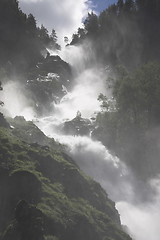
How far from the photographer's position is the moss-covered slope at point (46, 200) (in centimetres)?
1534

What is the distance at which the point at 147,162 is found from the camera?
52.9m

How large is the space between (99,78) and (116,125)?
1563 inches

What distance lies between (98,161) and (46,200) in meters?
31.1

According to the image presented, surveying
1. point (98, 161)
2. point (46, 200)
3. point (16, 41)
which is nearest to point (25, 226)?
point (46, 200)

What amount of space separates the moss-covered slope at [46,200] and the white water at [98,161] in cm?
1005

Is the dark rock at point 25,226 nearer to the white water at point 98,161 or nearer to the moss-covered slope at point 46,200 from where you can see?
the moss-covered slope at point 46,200

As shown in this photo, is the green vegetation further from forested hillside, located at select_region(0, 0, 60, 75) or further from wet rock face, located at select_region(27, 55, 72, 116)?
forested hillside, located at select_region(0, 0, 60, 75)

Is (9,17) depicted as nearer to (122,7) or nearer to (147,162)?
(122,7)

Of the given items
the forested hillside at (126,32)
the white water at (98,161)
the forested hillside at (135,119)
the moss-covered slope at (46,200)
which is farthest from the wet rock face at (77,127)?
the forested hillside at (126,32)

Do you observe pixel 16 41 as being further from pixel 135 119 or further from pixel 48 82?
pixel 135 119

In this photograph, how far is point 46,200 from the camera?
1817 cm

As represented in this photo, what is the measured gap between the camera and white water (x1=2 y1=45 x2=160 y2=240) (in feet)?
122

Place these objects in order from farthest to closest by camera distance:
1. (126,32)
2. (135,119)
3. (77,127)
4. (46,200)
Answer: (126,32), (77,127), (135,119), (46,200)

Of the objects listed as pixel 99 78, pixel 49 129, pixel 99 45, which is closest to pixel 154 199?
pixel 49 129
